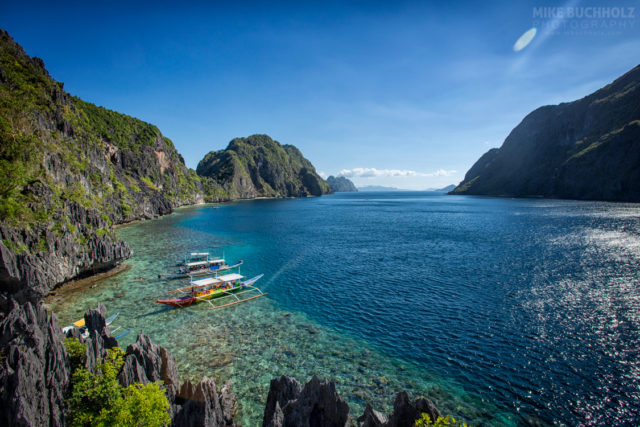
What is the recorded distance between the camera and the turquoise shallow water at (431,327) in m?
18.8

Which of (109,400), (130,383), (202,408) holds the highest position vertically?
(109,400)

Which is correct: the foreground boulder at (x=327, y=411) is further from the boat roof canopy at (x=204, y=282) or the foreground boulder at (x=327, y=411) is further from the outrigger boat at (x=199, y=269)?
the outrigger boat at (x=199, y=269)

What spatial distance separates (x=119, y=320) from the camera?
93.4ft

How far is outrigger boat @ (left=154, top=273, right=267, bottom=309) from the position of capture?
32750 millimetres

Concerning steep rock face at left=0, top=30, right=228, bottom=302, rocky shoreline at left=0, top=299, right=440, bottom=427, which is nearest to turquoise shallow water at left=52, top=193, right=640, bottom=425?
rocky shoreline at left=0, top=299, right=440, bottom=427

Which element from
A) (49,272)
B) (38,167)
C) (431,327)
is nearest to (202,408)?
(431,327)

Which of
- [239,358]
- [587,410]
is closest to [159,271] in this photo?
[239,358]

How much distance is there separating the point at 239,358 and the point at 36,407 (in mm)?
12559

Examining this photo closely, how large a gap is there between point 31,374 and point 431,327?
28795 mm

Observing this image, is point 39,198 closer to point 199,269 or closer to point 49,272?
point 49,272

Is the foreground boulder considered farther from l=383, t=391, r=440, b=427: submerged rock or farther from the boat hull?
the boat hull

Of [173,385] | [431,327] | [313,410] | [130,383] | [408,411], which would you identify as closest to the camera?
[408,411]

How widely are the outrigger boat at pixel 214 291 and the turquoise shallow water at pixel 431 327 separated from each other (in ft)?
4.82

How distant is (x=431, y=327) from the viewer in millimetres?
27469
